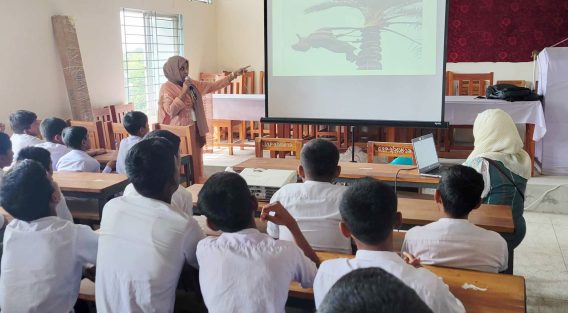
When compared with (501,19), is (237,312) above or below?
below

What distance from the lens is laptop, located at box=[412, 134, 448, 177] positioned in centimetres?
311

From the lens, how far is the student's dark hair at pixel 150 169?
1.72 m

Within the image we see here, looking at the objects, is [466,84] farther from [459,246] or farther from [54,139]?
[459,246]

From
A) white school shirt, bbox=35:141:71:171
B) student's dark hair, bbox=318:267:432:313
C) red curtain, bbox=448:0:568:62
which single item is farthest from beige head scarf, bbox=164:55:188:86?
student's dark hair, bbox=318:267:432:313

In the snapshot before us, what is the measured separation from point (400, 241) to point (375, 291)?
1841 millimetres

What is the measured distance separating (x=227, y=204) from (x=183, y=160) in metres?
2.40

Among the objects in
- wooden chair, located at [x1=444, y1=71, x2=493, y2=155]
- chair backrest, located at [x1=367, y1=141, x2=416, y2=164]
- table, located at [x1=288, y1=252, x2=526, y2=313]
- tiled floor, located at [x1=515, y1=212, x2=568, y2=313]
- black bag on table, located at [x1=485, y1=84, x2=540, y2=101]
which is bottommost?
tiled floor, located at [x1=515, y1=212, x2=568, y2=313]

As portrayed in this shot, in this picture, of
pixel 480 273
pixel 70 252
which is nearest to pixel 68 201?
pixel 70 252

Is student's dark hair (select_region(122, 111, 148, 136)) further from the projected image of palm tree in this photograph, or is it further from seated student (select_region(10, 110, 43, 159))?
the projected image of palm tree

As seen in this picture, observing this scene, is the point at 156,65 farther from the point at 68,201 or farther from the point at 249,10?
the point at 68,201

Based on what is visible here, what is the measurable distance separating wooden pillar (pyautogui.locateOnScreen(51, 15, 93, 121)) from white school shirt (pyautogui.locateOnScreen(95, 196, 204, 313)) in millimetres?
3805

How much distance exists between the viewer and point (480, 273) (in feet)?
5.52

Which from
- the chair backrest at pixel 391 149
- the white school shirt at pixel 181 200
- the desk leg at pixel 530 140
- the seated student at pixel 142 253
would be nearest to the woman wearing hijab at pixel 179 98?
the chair backrest at pixel 391 149

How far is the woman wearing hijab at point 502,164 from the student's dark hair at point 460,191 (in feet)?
→ 2.34
